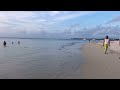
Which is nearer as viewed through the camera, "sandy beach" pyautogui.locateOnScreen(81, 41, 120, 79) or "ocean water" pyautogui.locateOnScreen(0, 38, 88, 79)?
"sandy beach" pyautogui.locateOnScreen(81, 41, 120, 79)

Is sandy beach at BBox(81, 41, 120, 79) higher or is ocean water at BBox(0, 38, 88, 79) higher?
sandy beach at BBox(81, 41, 120, 79)

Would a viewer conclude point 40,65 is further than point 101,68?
Yes

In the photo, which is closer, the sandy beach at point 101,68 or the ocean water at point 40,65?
the sandy beach at point 101,68

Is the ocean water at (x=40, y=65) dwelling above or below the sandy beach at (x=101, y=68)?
below

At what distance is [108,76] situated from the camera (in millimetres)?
6496
